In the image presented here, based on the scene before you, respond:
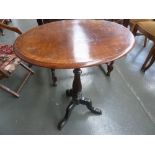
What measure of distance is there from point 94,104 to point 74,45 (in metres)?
0.84

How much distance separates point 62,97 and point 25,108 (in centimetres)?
40

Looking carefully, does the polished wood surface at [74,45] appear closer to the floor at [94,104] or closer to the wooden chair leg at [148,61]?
the floor at [94,104]

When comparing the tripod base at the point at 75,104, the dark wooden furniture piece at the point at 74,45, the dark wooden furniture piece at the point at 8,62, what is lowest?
the tripod base at the point at 75,104

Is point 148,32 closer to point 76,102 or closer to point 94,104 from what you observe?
point 94,104

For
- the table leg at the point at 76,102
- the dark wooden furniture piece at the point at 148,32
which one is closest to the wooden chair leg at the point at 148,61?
the dark wooden furniture piece at the point at 148,32

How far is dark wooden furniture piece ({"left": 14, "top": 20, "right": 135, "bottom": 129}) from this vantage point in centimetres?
104

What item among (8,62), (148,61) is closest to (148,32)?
(148,61)

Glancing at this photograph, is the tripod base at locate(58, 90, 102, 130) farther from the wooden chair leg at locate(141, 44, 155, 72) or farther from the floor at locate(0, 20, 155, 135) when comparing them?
the wooden chair leg at locate(141, 44, 155, 72)

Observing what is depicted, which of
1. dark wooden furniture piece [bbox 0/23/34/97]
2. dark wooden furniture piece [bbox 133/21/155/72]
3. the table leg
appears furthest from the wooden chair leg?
dark wooden furniture piece [bbox 0/23/34/97]

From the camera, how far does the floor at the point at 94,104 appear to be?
1.62 meters

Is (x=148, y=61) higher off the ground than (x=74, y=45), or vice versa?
(x=74, y=45)

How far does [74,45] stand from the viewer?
119 cm
